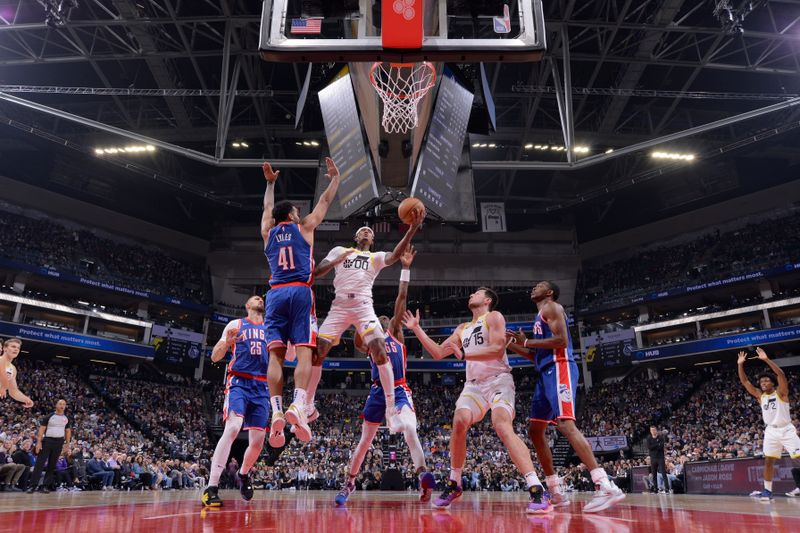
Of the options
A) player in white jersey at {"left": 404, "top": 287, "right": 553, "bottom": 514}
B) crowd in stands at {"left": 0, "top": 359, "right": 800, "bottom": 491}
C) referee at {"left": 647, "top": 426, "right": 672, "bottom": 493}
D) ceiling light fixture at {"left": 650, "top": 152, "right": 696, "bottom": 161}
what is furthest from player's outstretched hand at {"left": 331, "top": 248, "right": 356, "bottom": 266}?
ceiling light fixture at {"left": 650, "top": 152, "right": 696, "bottom": 161}

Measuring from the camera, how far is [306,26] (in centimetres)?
611

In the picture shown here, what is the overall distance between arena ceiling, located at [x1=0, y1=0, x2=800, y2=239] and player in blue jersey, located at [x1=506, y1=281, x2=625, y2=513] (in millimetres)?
9716

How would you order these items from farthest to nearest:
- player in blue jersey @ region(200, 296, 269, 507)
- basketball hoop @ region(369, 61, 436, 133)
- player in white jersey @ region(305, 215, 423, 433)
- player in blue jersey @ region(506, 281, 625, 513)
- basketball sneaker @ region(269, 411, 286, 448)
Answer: basketball hoop @ region(369, 61, 436, 133) < player in blue jersey @ region(200, 296, 269, 507) < player in white jersey @ region(305, 215, 423, 433) < player in blue jersey @ region(506, 281, 625, 513) < basketball sneaker @ region(269, 411, 286, 448)

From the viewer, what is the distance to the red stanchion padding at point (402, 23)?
5324 mm

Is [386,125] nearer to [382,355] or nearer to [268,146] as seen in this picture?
[382,355]

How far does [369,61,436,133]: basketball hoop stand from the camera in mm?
10438

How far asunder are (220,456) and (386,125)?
7244mm

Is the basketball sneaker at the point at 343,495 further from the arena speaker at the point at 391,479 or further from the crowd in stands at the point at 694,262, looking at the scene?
the crowd in stands at the point at 694,262

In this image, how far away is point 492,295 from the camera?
573 cm

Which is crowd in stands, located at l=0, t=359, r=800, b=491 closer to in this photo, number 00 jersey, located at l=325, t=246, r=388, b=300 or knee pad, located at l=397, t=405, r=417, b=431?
knee pad, located at l=397, t=405, r=417, b=431

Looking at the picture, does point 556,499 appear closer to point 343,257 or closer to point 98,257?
point 343,257

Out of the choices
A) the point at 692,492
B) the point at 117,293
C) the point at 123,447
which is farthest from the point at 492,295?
the point at 117,293

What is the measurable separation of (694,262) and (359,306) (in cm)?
3144

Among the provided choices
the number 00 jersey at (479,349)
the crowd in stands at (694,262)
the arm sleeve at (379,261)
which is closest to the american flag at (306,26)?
the arm sleeve at (379,261)
